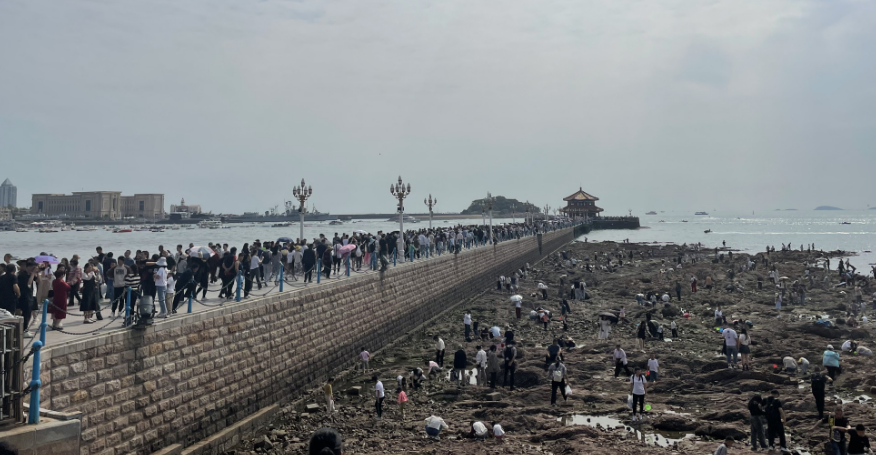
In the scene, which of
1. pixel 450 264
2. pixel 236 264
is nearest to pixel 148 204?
pixel 450 264

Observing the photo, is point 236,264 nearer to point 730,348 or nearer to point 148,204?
point 730,348

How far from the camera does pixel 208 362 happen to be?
11672 mm

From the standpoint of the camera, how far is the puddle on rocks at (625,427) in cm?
1178

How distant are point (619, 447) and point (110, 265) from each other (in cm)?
1278

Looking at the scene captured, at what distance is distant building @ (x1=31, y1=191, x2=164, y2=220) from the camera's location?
154 metres

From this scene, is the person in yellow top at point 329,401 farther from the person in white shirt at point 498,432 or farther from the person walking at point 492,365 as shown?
the person walking at point 492,365

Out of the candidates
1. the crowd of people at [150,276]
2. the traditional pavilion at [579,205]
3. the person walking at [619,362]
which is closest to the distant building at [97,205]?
the traditional pavilion at [579,205]

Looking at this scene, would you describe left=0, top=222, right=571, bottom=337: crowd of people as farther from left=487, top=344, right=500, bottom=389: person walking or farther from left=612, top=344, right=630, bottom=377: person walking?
left=612, top=344, right=630, bottom=377: person walking

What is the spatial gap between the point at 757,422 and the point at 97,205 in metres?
173

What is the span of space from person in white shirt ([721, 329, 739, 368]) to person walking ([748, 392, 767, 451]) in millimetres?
5773

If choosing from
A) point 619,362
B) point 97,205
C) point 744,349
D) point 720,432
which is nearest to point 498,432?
point 720,432

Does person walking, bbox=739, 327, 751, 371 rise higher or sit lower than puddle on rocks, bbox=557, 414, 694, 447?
higher

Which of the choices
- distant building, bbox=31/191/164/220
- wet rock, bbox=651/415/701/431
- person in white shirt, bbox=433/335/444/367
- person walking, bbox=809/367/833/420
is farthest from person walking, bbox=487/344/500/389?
distant building, bbox=31/191/164/220

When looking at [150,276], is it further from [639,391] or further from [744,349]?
[744,349]
